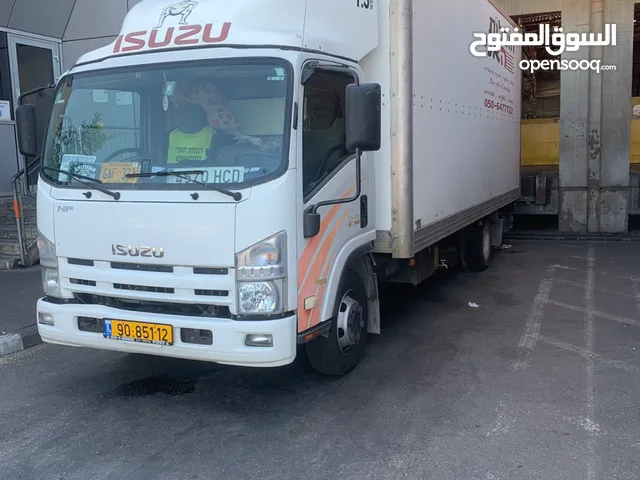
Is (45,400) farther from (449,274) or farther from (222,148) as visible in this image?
(449,274)

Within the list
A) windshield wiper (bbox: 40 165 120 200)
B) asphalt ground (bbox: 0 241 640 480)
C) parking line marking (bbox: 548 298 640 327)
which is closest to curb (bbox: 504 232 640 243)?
parking line marking (bbox: 548 298 640 327)

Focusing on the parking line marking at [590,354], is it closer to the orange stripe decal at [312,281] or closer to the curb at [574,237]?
the orange stripe decal at [312,281]

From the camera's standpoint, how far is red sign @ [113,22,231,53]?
4184mm

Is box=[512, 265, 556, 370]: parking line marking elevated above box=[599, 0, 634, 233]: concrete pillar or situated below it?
below

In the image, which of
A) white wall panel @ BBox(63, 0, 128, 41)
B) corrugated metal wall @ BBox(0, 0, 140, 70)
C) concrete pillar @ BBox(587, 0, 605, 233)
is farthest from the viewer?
concrete pillar @ BBox(587, 0, 605, 233)

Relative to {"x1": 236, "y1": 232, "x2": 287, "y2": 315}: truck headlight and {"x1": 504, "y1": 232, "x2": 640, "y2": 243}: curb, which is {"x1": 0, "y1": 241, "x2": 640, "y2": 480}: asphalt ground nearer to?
{"x1": 236, "y1": 232, "x2": 287, "y2": 315}: truck headlight

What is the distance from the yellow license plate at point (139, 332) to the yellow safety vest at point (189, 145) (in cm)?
110

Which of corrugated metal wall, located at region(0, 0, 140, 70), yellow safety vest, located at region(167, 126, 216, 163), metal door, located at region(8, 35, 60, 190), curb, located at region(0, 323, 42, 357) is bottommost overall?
curb, located at region(0, 323, 42, 357)

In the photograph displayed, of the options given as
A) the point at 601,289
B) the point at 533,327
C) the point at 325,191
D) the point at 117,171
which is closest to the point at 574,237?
the point at 601,289

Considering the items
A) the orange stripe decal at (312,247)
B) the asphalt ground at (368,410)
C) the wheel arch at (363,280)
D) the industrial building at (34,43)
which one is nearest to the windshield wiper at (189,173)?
the orange stripe decal at (312,247)

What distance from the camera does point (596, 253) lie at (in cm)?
1129

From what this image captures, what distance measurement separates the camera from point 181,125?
4164 mm

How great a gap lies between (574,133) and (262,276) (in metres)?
11.8

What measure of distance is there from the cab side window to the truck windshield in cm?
25
